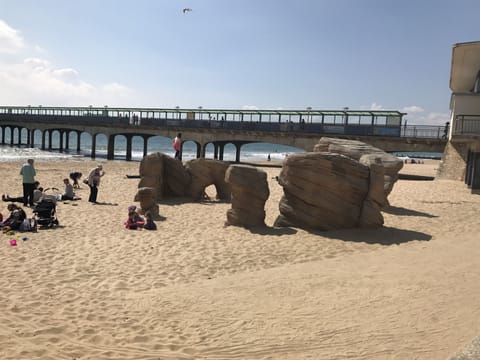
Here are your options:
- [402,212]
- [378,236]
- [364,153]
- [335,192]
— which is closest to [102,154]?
[364,153]

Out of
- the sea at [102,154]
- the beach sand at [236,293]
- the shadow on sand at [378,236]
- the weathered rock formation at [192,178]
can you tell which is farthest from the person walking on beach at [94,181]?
the sea at [102,154]

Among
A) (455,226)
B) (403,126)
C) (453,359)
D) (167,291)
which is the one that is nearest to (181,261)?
(167,291)

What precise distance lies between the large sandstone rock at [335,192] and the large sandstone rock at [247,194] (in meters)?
1.18

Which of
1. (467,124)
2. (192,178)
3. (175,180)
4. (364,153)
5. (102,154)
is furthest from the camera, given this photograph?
(102,154)

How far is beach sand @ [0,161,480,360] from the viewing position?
4.90 metres

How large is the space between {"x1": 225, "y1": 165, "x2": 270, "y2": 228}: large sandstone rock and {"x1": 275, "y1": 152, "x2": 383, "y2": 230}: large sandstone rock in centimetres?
118

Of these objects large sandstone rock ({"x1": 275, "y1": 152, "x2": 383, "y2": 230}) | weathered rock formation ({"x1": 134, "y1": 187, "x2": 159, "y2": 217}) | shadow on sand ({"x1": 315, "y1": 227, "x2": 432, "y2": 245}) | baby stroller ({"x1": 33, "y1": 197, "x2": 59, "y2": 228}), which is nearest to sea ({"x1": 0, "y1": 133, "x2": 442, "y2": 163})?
weathered rock formation ({"x1": 134, "y1": 187, "x2": 159, "y2": 217})

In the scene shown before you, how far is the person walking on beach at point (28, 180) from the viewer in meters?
13.6

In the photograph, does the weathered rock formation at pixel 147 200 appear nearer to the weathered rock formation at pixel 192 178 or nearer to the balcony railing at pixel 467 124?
the weathered rock formation at pixel 192 178

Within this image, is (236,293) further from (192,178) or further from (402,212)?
(192,178)

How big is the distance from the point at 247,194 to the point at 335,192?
8.64ft

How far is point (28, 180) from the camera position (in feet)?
44.9

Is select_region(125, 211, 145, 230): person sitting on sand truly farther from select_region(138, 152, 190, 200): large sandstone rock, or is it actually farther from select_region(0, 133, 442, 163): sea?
select_region(0, 133, 442, 163): sea

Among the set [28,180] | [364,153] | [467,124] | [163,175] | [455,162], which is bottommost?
[28,180]
